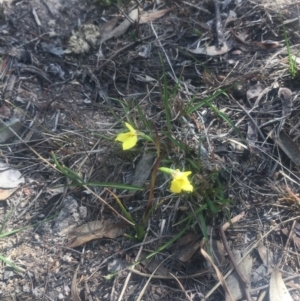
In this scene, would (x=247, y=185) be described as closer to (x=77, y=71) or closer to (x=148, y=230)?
(x=148, y=230)

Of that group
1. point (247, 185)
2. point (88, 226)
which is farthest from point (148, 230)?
point (247, 185)

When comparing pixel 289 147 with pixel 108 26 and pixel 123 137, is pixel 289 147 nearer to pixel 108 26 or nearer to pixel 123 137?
pixel 123 137

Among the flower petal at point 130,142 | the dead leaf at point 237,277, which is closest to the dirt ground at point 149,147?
the dead leaf at point 237,277

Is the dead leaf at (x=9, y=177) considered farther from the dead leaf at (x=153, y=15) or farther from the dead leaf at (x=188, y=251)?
the dead leaf at (x=153, y=15)

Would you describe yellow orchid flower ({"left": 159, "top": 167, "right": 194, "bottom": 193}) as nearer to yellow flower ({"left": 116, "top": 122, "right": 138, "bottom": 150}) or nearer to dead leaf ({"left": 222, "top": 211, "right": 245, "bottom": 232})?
yellow flower ({"left": 116, "top": 122, "right": 138, "bottom": 150})

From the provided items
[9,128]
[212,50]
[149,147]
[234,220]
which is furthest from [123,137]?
[212,50]
